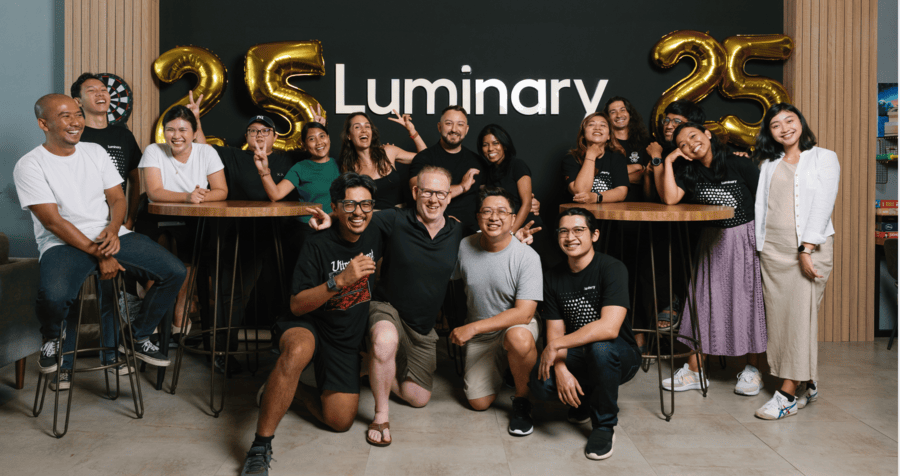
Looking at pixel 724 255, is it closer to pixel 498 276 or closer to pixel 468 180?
pixel 498 276

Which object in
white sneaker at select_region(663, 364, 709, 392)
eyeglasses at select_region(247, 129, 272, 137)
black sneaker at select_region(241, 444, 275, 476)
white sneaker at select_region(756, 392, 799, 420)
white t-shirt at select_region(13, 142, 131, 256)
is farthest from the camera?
eyeglasses at select_region(247, 129, 272, 137)

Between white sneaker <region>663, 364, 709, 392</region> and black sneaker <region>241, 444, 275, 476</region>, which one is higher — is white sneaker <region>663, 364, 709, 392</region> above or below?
above

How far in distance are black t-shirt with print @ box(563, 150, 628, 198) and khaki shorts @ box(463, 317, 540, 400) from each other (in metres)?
1.06

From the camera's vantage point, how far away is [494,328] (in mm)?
2645

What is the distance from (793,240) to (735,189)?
37 centimetres

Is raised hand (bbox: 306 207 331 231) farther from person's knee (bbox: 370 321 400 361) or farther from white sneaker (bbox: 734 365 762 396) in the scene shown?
white sneaker (bbox: 734 365 762 396)

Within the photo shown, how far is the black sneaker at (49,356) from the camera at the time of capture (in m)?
2.84

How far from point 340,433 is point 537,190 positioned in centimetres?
241

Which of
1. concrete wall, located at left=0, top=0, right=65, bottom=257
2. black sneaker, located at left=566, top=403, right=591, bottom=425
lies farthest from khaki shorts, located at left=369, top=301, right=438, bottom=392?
concrete wall, located at left=0, top=0, right=65, bottom=257

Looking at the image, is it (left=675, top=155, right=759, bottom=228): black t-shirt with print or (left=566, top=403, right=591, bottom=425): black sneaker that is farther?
(left=675, top=155, right=759, bottom=228): black t-shirt with print

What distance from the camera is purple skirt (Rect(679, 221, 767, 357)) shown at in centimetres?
309

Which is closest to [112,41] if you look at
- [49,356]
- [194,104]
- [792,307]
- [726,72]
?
[194,104]

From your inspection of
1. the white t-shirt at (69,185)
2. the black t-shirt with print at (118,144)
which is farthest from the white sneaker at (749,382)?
the black t-shirt with print at (118,144)

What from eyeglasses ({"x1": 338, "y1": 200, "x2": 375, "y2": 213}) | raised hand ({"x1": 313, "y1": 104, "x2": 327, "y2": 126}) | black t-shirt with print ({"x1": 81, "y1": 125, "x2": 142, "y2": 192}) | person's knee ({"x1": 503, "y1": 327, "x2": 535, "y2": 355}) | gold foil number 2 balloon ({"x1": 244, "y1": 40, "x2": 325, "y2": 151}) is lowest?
person's knee ({"x1": 503, "y1": 327, "x2": 535, "y2": 355})
